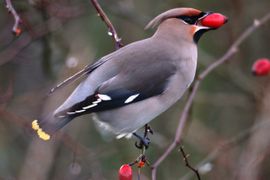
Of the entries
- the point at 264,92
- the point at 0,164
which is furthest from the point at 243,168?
the point at 0,164

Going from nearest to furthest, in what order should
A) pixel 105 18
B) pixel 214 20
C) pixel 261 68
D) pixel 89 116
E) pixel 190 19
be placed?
pixel 105 18
pixel 214 20
pixel 190 19
pixel 261 68
pixel 89 116

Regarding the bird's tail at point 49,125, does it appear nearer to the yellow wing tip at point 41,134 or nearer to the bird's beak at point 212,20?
the yellow wing tip at point 41,134

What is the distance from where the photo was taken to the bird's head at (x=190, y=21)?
3.65 meters

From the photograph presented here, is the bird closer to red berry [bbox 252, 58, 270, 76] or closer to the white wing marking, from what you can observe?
the white wing marking

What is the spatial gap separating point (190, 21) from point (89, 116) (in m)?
2.19

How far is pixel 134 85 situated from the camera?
144 inches

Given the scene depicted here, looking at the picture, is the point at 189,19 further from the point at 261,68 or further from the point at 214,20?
the point at 261,68

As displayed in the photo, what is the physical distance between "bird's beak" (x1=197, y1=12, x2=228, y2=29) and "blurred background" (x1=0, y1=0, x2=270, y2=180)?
106 centimetres

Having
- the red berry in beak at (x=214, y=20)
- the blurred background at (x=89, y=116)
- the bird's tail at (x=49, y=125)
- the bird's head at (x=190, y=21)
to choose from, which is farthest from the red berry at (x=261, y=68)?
the bird's tail at (x=49, y=125)

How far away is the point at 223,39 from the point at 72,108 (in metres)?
2.99

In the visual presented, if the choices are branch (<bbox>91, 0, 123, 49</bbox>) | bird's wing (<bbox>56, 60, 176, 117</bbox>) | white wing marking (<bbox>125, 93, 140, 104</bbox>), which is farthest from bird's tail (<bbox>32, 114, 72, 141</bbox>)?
branch (<bbox>91, 0, 123, 49</bbox>)

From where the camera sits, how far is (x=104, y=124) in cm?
376

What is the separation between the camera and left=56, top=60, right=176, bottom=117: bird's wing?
140 inches

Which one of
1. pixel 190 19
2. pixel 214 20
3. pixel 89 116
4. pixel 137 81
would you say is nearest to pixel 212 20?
pixel 214 20
